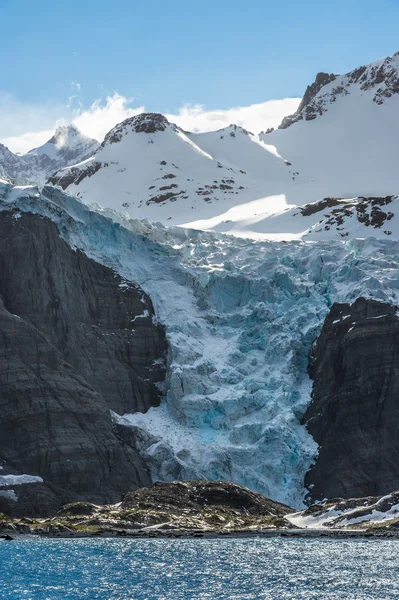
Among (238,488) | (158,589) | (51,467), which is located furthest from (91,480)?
(158,589)

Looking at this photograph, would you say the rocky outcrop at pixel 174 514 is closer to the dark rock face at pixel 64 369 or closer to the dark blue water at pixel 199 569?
the dark rock face at pixel 64 369

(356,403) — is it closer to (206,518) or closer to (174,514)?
(206,518)

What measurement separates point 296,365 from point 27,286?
47.3 meters

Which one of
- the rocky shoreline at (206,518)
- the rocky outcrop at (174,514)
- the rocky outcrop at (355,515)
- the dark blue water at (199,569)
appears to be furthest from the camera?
the rocky outcrop at (355,515)

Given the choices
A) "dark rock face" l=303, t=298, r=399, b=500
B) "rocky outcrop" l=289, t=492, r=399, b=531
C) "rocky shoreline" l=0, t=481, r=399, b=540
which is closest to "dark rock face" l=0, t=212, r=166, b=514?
"rocky shoreline" l=0, t=481, r=399, b=540

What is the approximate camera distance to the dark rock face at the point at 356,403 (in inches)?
6693

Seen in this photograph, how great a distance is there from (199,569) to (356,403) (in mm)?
77139

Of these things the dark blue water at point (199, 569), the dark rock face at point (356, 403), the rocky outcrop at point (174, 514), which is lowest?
the dark blue water at point (199, 569)

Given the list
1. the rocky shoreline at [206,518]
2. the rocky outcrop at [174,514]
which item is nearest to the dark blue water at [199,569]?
the rocky shoreline at [206,518]

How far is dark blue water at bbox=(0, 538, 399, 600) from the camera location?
91.0 m

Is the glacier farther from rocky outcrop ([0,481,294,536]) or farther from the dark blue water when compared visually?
the dark blue water

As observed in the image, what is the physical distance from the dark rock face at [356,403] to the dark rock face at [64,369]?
27.7m

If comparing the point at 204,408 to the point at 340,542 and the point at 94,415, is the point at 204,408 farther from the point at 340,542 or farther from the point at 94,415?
the point at 340,542

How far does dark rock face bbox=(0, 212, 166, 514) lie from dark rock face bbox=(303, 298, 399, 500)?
27687 millimetres
